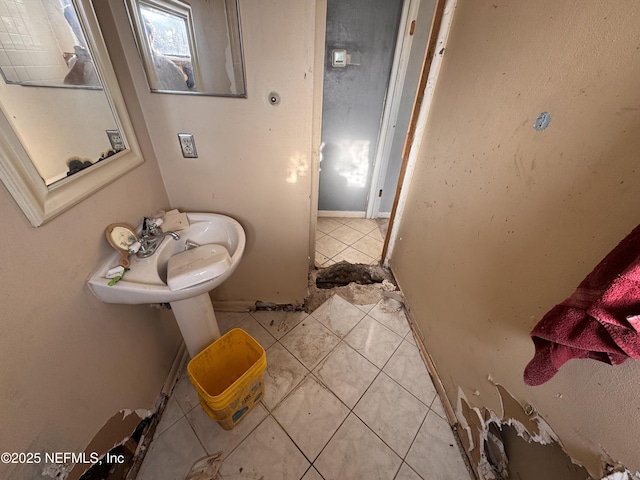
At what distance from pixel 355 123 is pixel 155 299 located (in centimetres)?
216

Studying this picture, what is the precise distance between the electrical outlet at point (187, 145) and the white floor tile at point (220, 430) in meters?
1.21

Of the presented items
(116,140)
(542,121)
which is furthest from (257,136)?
(542,121)

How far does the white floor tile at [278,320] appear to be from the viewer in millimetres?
1529

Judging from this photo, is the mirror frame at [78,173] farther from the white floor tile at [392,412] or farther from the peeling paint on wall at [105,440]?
the white floor tile at [392,412]

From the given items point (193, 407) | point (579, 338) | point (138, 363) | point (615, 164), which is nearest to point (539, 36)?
point (615, 164)

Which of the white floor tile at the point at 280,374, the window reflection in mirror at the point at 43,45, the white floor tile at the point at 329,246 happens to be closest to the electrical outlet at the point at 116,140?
the window reflection in mirror at the point at 43,45

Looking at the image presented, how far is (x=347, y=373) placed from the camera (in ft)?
4.33

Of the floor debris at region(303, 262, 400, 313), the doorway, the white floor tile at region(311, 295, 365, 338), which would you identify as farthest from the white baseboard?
the white floor tile at region(311, 295, 365, 338)

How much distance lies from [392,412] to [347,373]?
27 cm

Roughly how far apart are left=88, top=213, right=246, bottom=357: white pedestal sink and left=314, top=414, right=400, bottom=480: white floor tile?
0.73 metres

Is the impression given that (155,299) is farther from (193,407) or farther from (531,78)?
(531,78)

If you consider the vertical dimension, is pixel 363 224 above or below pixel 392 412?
above

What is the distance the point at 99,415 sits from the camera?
2.64ft

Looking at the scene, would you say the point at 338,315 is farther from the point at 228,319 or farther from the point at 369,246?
the point at 369,246
